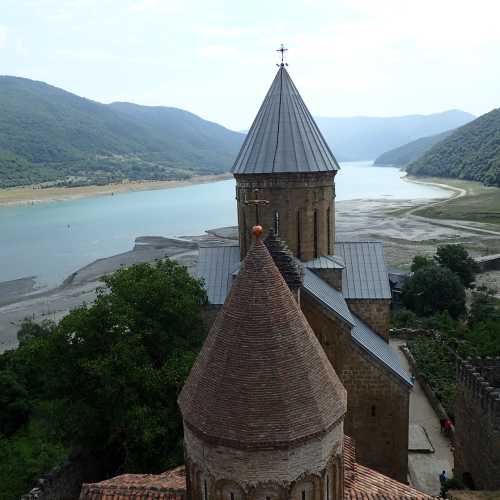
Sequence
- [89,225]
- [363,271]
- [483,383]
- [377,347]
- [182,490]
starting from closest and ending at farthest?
[182,490] → [483,383] → [377,347] → [363,271] → [89,225]

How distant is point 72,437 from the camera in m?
12.5

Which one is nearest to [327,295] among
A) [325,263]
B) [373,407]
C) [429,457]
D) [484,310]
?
[325,263]

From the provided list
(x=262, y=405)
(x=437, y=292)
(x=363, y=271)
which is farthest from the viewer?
(x=437, y=292)

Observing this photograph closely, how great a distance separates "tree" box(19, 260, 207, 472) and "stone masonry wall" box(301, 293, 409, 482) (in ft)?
12.7

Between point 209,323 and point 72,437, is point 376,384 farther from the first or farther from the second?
point 72,437

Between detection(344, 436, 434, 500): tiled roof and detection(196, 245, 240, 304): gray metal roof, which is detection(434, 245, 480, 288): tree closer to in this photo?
detection(196, 245, 240, 304): gray metal roof

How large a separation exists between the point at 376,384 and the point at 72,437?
788cm

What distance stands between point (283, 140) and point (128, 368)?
24.2 feet

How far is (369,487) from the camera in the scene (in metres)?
7.93

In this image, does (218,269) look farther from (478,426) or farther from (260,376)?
(260,376)

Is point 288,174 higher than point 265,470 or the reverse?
higher

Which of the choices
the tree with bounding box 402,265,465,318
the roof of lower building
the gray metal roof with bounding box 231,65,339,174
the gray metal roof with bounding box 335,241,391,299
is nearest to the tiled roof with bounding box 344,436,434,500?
the roof of lower building

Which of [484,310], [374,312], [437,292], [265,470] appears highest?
[265,470]

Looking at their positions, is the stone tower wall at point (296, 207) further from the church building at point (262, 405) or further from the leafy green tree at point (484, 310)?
the leafy green tree at point (484, 310)
